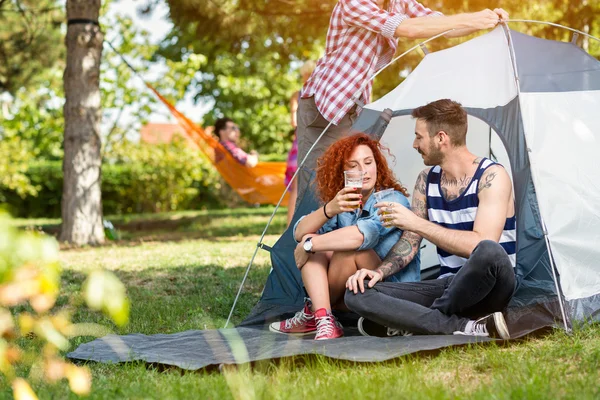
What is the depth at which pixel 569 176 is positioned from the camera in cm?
278

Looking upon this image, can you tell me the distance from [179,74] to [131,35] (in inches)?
38.2

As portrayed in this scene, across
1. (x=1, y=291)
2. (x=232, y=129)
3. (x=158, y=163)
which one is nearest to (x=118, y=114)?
(x=158, y=163)

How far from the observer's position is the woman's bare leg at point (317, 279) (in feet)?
9.00

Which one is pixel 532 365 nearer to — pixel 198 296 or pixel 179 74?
pixel 198 296

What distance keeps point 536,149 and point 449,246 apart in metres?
0.53

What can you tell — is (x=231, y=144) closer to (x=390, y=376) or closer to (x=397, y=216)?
(x=397, y=216)

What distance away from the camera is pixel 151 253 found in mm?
5832

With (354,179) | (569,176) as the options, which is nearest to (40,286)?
(354,179)

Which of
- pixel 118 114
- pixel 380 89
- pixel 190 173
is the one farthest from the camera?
pixel 190 173

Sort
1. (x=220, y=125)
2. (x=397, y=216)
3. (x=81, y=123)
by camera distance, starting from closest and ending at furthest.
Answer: (x=397, y=216), (x=81, y=123), (x=220, y=125)

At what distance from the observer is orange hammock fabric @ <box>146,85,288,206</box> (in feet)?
21.7

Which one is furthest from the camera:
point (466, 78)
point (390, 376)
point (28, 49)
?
point (28, 49)

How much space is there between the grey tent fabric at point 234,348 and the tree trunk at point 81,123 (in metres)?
4.03

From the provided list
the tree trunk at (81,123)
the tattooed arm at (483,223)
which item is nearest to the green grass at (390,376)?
the tattooed arm at (483,223)
